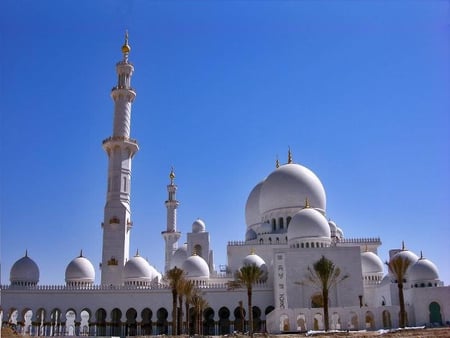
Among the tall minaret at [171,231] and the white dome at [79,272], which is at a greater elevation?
the tall minaret at [171,231]

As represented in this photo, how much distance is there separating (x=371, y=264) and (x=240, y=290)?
11.8 m

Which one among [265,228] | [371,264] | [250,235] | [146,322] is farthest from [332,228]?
[146,322]

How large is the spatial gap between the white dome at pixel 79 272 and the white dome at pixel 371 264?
23057mm

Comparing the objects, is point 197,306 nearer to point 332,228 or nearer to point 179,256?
point 179,256

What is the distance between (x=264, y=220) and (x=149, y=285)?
13.0 metres

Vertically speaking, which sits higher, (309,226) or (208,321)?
(309,226)

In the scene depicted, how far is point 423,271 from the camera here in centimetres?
3681

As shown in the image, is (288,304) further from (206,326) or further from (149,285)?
(149,285)

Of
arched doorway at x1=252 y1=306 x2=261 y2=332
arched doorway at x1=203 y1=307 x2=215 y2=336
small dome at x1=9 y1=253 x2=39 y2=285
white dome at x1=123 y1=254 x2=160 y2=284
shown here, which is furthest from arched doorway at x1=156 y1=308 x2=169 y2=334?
small dome at x1=9 y1=253 x2=39 y2=285

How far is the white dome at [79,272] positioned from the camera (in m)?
42.3

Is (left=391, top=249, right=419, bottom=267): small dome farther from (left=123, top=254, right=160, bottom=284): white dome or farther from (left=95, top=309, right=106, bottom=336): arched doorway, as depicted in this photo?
(left=95, top=309, right=106, bottom=336): arched doorway

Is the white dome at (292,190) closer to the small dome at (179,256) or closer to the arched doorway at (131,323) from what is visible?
the small dome at (179,256)

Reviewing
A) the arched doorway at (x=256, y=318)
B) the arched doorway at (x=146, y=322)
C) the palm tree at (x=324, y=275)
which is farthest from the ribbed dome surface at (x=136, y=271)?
the palm tree at (x=324, y=275)

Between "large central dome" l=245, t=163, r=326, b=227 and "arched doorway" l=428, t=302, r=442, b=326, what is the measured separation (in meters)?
14.1
